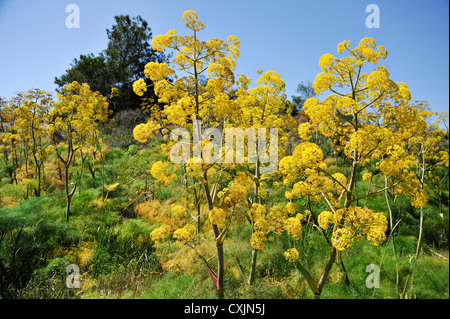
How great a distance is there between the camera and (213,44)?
110 inches

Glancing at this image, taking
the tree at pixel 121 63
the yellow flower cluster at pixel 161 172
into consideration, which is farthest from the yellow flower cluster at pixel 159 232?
the tree at pixel 121 63

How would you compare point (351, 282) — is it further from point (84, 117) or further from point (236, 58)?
point (84, 117)

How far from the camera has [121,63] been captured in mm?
14711

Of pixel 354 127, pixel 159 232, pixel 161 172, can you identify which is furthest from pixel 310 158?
pixel 159 232

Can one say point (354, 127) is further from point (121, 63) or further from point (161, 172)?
point (121, 63)

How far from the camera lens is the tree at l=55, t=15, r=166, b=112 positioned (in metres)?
13.8

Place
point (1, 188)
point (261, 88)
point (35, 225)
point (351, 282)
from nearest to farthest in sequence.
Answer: point (261, 88) → point (351, 282) → point (35, 225) → point (1, 188)

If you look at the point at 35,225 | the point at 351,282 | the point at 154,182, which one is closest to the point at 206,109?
the point at 351,282

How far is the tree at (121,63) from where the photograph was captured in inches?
545

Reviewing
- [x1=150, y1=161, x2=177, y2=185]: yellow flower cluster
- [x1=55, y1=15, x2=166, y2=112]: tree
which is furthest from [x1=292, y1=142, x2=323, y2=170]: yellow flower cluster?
[x1=55, y1=15, x2=166, y2=112]: tree

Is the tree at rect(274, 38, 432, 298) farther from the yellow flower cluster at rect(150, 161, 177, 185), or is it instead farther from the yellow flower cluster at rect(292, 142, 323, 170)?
the yellow flower cluster at rect(150, 161, 177, 185)

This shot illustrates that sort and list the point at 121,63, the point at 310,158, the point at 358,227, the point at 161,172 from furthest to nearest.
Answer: the point at 121,63
the point at 161,172
the point at 310,158
the point at 358,227

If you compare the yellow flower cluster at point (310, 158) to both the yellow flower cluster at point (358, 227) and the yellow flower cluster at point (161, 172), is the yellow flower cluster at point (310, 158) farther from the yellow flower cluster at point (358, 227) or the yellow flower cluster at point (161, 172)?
the yellow flower cluster at point (161, 172)

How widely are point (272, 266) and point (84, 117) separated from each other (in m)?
5.57
